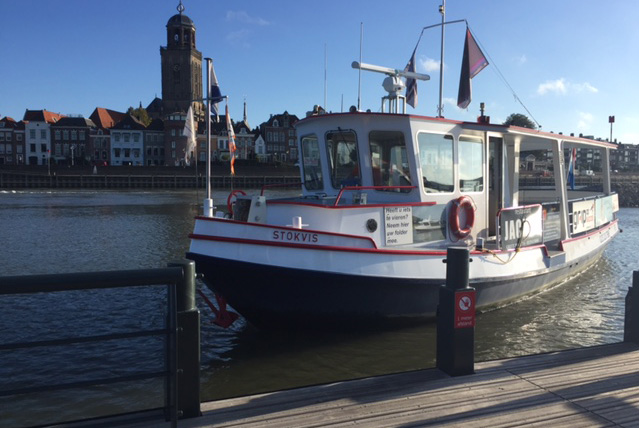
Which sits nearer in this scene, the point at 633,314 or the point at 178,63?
the point at 633,314

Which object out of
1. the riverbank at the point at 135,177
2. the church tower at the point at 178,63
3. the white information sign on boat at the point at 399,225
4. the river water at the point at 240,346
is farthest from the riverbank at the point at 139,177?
the white information sign on boat at the point at 399,225

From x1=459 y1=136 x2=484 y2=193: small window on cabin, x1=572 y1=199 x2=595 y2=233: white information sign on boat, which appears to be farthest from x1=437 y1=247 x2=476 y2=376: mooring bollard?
x1=572 y1=199 x2=595 y2=233: white information sign on boat

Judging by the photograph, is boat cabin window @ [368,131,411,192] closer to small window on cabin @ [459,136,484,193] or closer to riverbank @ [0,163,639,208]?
small window on cabin @ [459,136,484,193]

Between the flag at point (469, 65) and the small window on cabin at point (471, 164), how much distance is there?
9.61ft

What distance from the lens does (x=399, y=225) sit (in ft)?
27.7

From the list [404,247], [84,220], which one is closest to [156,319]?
[404,247]

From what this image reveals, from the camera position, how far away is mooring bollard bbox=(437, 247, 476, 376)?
479 cm

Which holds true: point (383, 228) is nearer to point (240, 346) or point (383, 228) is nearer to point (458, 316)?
point (240, 346)

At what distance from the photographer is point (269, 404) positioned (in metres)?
4.19

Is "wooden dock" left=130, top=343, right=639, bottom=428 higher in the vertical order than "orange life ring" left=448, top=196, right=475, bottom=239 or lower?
lower

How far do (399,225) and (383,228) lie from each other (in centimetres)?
30

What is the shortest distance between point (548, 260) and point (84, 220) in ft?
90.8

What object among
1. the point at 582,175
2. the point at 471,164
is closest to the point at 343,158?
the point at 471,164

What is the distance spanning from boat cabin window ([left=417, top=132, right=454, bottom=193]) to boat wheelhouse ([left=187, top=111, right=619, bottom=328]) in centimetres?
2
